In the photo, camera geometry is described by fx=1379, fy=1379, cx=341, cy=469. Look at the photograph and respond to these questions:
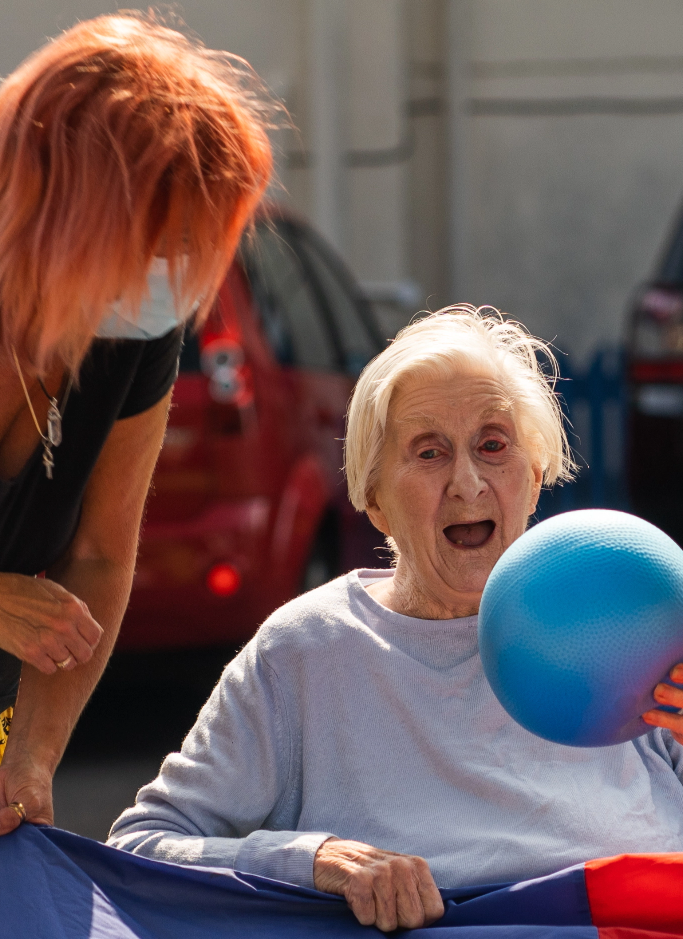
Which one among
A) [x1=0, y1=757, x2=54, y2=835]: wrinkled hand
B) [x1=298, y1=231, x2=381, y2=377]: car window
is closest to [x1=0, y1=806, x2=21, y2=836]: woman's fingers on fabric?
[x1=0, y1=757, x2=54, y2=835]: wrinkled hand

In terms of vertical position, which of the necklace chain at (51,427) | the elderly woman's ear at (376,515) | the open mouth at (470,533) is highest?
the necklace chain at (51,427)

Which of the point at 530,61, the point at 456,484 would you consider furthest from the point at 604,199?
the point at 456,484

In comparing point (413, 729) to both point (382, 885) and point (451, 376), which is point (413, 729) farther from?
point (451, 376)

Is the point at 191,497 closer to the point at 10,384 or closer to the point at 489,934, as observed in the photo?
the point at 10,384

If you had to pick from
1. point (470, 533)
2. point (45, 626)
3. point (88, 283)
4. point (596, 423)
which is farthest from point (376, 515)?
point (596, 423)

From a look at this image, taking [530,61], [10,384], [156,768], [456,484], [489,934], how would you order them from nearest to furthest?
1. [489,934]
2. [10,384]
3. [456,484]
4. [156,768]
5. [530,61]

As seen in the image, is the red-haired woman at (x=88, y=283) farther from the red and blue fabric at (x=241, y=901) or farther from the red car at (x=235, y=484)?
the red car at (x=235, y=484)

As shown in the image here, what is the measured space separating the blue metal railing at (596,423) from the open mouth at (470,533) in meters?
6.23

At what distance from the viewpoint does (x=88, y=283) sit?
1.91 meters

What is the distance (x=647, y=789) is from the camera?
2.26m

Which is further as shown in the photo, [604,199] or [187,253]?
[604,199]

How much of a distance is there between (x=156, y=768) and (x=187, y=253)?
3.04 m

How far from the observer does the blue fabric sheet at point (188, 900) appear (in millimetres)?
1963

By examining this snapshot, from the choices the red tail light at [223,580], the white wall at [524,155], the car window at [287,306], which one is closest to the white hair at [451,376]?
the red tail light at [223,580]
